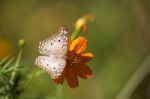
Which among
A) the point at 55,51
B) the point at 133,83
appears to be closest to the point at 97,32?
the point at 133,83

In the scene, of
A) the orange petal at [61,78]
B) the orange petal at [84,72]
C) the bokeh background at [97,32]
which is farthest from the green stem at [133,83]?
the orange petal at [61,78]

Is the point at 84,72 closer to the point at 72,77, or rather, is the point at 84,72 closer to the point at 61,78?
the point at 72,77

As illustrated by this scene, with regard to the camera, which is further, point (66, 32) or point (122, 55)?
point (122, 55)

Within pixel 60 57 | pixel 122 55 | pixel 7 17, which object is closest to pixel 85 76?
pixel 60 57

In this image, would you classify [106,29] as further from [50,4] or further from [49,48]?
[49,48]

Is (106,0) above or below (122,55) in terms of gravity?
above

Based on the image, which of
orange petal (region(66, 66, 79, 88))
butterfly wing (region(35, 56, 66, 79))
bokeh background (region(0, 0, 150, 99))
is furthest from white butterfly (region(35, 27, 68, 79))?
bokeh background (region(0, 0, 150, 99))

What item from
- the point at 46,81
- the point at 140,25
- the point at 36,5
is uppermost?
the point at 140,25
